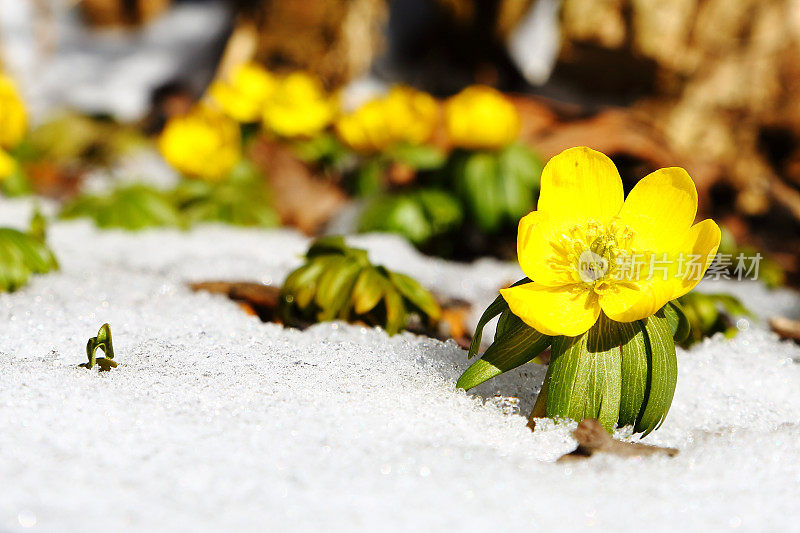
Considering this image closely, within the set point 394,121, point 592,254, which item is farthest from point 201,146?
point 592,254

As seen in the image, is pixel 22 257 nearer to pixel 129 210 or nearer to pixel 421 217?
pixel 129 210

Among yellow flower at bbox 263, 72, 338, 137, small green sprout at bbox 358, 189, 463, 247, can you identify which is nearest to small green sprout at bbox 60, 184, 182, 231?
yellow flower at bbox 263, 72, 338, 137

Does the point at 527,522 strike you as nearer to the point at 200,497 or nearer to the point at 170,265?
the point at 200,497

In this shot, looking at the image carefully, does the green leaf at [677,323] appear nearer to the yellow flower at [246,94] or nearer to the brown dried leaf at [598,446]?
the brown dried leaf at [598,446]

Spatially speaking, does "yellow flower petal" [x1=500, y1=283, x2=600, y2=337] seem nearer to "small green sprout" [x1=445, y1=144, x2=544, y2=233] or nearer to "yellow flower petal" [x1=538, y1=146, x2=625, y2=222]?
"yellow flower petal" [x1=538, y1=146, x2=625, y2=222]

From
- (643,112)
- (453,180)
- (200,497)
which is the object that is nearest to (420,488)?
(200,497)

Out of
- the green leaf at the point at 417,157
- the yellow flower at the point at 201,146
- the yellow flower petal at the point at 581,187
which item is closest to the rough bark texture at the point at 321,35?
the yellow flower at the point at 201,146
